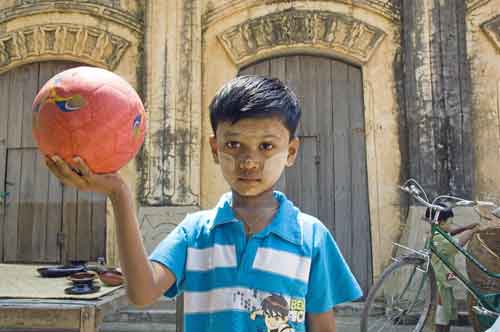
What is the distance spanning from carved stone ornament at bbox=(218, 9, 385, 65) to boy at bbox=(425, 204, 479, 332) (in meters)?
2.45

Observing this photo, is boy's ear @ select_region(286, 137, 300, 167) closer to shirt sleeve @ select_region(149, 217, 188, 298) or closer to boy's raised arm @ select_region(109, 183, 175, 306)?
shirt sleeve @ select_region(149, 217, 188, 298)

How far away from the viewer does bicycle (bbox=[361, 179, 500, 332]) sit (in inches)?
170

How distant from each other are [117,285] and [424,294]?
3041mm

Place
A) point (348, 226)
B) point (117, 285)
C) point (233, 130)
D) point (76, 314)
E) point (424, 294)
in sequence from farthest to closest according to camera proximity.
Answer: point (348, 226), point (424, 294), point (117, 285), point (76, 314), point (233, 130)

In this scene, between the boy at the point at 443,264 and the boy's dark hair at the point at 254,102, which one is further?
the boy at the point at 443,264

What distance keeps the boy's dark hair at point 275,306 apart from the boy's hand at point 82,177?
0.60 meters

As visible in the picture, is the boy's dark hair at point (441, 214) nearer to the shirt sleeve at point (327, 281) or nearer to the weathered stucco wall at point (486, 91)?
the weathered stucco wall at point (486, 91)

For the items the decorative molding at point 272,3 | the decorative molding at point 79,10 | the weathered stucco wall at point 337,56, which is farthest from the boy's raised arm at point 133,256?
the decorative molding at point 79,10

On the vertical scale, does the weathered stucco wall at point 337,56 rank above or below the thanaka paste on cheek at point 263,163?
above

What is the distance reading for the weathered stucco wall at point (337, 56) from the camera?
607cm

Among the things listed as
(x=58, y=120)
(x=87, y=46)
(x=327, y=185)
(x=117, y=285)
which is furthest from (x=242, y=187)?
(x=87, y=46)

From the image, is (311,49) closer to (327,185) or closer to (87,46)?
(327,185)

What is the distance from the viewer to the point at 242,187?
65.7 inches

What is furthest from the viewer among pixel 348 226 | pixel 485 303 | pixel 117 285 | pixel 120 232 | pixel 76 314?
pixel 348 226
